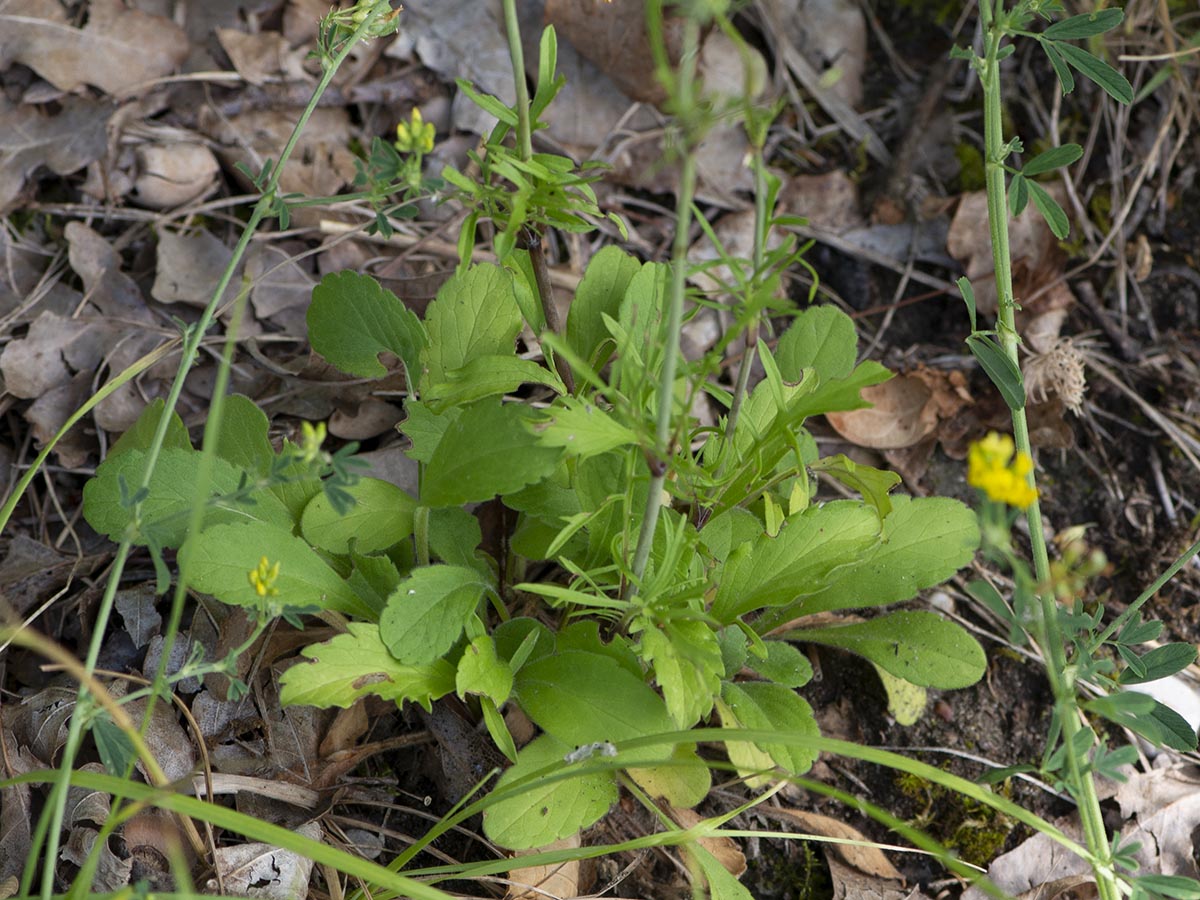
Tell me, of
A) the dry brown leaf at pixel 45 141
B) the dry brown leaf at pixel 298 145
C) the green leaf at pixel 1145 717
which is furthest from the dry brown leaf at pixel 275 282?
the green leaf at pixel 1145 717

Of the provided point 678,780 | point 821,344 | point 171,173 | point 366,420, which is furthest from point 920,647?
point 171,173

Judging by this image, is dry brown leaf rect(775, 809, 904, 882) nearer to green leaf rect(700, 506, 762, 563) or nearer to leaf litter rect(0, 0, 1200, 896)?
leaf litter rect(0, 0, 1200, 896)

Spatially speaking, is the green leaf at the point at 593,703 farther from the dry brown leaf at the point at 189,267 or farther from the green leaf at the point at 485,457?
the dry brown leaf at the point at 189,267

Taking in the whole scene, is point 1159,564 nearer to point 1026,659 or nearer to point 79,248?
point 1026,659

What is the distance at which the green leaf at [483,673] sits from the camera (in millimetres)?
1683

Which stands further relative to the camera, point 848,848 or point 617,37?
point 617,37

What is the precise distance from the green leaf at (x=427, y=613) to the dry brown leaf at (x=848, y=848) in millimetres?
839

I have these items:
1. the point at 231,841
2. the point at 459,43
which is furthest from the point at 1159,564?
the point at 459,43

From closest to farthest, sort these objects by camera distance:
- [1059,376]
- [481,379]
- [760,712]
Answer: [481,379] → [760,712] → [1059,376]

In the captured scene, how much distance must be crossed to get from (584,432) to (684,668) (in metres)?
0.45

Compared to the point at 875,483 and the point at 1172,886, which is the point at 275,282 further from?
the point at 1172,886

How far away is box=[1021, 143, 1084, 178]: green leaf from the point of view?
1660 mm

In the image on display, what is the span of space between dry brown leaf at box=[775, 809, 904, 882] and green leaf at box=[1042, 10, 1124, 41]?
1592 mm

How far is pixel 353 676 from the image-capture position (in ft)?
5.44
